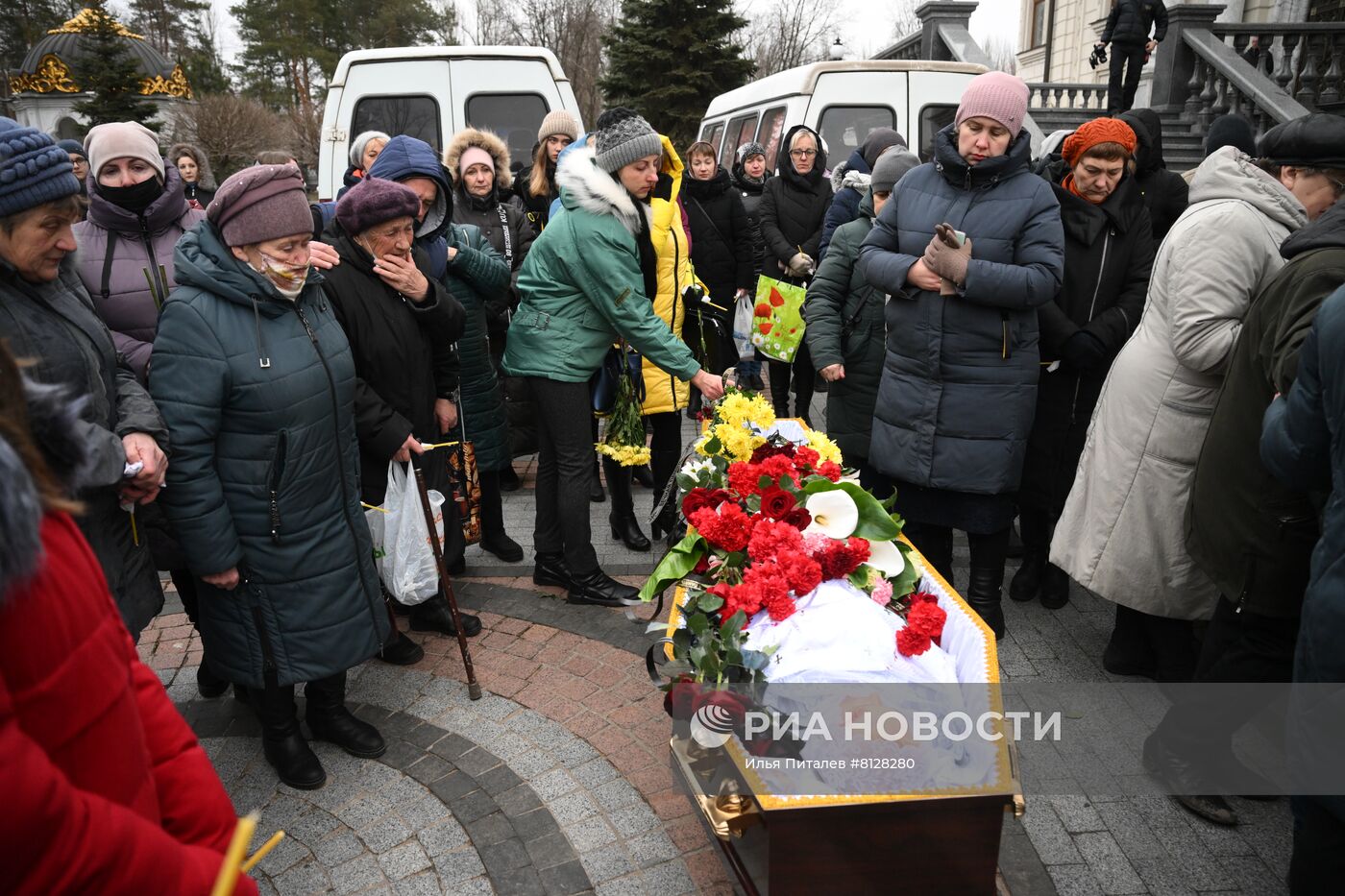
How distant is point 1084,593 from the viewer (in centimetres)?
453

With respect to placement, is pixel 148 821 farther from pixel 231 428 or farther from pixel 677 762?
pixel 231 428

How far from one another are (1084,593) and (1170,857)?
1.96 m

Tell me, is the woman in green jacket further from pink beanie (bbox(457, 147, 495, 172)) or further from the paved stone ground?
pink beanie (bbox(457, 147, 495, 172))

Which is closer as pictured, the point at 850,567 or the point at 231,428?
the point at 850,567

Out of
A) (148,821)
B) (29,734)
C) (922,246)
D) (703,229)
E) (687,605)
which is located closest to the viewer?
(29,734)

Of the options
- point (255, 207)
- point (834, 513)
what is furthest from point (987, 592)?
point (255, 207)

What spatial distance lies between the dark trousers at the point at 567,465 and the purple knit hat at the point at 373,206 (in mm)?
999

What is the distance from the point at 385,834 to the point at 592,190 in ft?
8.52

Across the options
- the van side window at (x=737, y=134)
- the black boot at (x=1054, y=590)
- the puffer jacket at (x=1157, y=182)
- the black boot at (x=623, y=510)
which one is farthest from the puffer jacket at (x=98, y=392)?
the van side window at (x=737, y=134)

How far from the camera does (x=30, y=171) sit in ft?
7.50

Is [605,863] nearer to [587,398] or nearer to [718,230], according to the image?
[587,398]

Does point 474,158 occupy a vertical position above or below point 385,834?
above

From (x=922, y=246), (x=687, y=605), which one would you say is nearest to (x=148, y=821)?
(x=687, y=605)

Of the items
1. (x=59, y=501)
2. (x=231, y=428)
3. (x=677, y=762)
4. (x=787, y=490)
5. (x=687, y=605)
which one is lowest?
(x=677, y=762)
